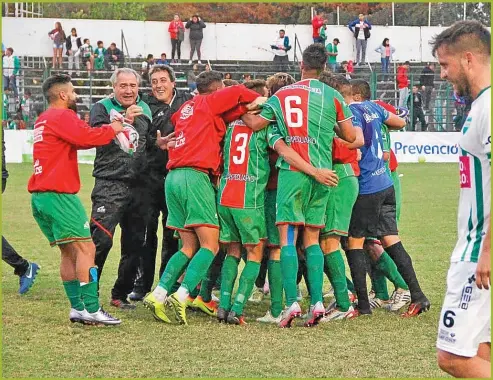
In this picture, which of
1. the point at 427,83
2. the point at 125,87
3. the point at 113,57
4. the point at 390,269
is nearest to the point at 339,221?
the point at 390,269

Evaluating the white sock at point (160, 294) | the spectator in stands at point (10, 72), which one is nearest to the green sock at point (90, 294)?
the white sock at point (160, 294)

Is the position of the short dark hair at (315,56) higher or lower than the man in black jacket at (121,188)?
higher

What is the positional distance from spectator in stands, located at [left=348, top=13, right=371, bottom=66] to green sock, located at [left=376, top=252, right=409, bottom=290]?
29.3 metres

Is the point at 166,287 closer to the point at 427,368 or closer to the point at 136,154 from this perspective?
the point at 136,154

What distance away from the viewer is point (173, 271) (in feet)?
26.4

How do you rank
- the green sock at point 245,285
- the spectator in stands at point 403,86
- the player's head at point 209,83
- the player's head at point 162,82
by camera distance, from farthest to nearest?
1. the spectator in stands at point 403,86
2. the player's head at point 162,82
3. the player's head at point 209,83
4. the green sock at point 245,285

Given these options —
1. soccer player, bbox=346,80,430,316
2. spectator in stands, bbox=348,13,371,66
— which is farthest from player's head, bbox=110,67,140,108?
spectator in stands, bbox=348,13,371,66

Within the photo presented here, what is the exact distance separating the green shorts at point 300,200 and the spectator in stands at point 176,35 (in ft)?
96.2

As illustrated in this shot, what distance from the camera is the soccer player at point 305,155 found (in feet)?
25.7

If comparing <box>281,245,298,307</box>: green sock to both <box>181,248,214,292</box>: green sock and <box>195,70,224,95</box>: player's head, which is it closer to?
<box>181,248,214,292</box>: green sock

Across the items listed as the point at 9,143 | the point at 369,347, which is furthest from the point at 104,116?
the point at 9,143

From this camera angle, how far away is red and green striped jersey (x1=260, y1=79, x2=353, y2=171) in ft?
25.8

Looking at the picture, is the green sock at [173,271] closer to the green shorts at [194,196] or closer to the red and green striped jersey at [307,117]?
the green shorts at [194,196]

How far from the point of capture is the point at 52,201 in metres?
7.68
